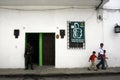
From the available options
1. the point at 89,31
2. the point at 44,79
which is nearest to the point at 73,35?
the point at 89,31

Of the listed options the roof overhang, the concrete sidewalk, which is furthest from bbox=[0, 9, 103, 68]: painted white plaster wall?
the concrete sidewalk

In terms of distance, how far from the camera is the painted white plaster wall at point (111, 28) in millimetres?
18344

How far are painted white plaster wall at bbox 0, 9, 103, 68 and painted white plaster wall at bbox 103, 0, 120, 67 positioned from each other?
0.81 meters

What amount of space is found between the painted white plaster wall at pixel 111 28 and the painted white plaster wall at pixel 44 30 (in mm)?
810

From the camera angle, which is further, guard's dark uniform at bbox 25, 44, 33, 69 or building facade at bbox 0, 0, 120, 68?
building facade at bbox 0, 0, 120, 68

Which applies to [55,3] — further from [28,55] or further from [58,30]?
[28,55]

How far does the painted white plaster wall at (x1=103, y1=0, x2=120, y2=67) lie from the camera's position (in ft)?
60.2

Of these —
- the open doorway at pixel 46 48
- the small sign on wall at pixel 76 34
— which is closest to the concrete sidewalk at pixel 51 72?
the open doorway at pixel 46 48

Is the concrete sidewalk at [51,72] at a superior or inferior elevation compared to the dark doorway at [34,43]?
inferior

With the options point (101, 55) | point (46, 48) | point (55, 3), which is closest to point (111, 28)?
point (101, 55)

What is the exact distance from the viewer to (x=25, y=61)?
17.9m

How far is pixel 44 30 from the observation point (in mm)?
18109

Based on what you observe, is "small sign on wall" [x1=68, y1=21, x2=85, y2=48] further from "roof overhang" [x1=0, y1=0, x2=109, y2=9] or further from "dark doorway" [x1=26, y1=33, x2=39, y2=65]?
"dark doorway" [x1=26, y1=33, x2=39, y2=65]

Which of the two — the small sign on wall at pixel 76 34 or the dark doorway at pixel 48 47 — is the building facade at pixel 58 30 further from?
the dark doorway at pixel 48 47
